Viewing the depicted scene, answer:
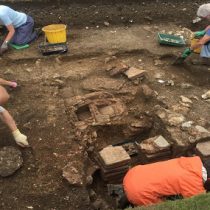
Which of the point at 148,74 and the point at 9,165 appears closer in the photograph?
the point at 9,165

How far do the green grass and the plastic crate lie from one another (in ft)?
14.9

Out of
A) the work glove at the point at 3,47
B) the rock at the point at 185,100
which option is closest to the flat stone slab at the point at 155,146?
the rock at the point at 185,100

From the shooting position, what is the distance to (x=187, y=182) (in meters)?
4.18

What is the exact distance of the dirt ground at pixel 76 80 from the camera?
4637 mm

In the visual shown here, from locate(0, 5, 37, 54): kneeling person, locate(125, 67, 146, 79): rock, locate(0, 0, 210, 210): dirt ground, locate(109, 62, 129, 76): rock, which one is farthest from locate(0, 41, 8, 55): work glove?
locate(125, 67, 146, 79): rock

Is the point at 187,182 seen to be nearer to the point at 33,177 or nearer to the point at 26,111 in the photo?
the point at 33,177

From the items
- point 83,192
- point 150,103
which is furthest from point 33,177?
point 150,103

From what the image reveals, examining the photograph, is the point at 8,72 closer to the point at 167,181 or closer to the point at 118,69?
the point at 118,69

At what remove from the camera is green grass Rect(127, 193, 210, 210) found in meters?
3.90

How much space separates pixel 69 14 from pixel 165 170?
5.93m

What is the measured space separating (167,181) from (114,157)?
92 centimetres

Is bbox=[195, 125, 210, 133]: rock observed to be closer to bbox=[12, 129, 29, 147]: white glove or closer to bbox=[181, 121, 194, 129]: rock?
bbox=[181, 121, 194, 129]: rock

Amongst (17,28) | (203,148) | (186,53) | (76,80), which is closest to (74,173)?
(203,148)

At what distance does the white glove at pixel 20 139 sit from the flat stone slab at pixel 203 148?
231 centimetres
